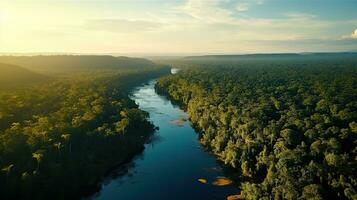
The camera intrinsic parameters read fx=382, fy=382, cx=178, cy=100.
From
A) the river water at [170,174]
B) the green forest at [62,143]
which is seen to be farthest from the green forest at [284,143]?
the green forest at [62,143]

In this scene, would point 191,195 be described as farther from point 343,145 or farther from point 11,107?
point 11,107

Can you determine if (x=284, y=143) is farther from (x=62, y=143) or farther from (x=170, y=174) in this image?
(x=62, y=143)

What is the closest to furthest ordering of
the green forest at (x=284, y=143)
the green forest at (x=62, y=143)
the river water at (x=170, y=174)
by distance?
the green forest at (x=284, y=143) → the green forest at (x=62, y=143) → the river water at (x=170, y=174)

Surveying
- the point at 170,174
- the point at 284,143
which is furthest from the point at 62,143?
the point at 284,143

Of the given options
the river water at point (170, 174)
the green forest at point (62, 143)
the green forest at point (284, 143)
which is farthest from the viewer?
the river water at point (170, 174)

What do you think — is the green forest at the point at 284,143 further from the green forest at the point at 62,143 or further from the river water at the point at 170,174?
the green forest at the point at 62,143

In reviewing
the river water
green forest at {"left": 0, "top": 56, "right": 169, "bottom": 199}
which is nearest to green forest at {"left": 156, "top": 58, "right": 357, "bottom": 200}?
the river water

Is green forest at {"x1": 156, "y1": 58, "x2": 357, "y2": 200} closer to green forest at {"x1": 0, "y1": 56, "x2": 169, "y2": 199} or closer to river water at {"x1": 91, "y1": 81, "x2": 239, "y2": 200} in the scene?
river water at {"x1": 91, "y1": 81, "x2": 239, "y2": 200}

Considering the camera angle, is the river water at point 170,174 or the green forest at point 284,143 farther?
the river water at point 170,174

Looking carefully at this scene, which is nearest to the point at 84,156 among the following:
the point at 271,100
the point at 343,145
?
the point at 343,145
